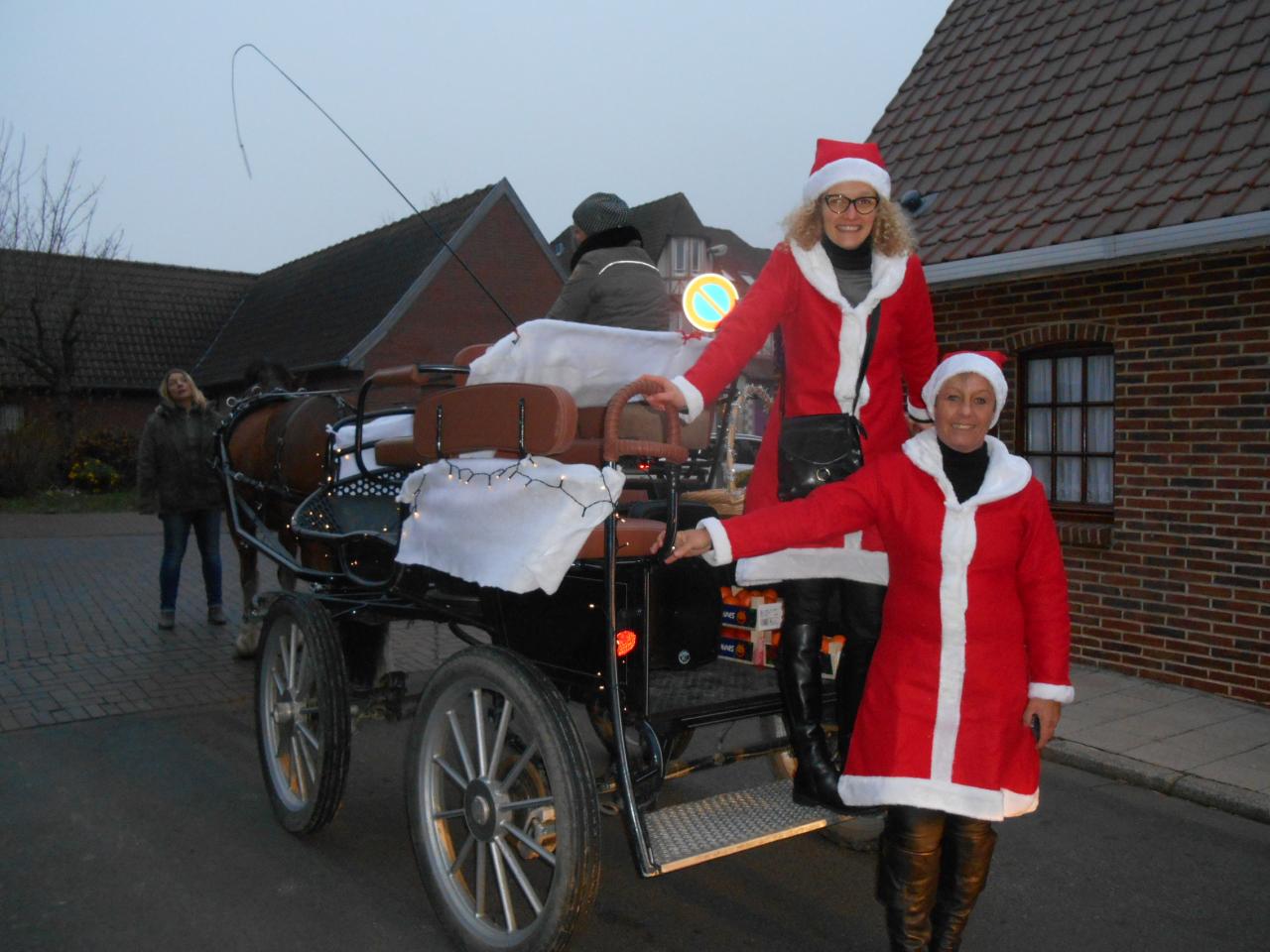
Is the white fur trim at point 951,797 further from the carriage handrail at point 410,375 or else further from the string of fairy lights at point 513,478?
the carriage handrail at point 410,375

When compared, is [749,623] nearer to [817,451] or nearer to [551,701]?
[817,451]

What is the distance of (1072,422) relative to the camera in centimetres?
767

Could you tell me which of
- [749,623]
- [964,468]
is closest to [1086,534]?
[749,623]

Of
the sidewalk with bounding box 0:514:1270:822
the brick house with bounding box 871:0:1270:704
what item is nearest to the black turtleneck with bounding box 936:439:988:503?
the sidewalk with bounding box 0:514:1270:822

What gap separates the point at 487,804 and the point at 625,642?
0.59m

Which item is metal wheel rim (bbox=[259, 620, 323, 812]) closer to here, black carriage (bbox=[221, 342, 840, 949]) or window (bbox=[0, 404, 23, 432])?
black carriage (bbox=[221, 342, 840, 949])

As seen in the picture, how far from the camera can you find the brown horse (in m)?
6.04

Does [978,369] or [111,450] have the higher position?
[978,369]

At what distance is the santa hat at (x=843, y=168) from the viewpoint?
312cm

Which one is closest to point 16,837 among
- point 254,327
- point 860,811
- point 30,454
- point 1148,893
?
point 860,811

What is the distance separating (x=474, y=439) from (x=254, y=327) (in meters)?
30.9

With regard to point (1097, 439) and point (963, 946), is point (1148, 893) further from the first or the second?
point (1097, 439)

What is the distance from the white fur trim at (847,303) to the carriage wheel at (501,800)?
3.93ft

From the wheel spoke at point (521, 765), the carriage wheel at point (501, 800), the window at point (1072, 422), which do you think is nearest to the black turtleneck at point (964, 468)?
the carriage wheel at point (501, 800)
